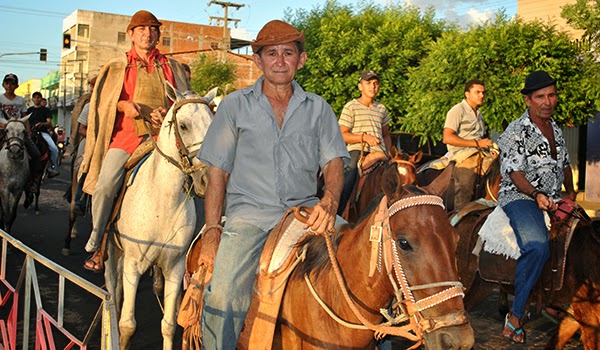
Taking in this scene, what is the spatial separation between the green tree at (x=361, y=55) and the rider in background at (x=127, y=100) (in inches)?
814

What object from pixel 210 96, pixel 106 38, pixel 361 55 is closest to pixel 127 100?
pixel 210 96

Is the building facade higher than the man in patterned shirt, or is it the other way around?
the building facade

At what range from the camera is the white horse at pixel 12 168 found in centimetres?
1240

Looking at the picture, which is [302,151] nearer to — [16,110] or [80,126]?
[80,126]

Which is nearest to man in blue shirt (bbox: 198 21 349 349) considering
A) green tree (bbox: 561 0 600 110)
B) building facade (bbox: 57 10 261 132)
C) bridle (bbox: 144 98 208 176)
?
bridle (bbox: 144 98 208 176)

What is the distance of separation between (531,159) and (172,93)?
11.3 feet

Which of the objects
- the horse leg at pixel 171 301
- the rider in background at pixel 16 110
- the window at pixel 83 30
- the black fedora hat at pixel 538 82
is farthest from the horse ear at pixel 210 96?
the window at pixel 83 30

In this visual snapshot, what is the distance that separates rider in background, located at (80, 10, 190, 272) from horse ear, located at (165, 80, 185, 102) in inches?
19.2

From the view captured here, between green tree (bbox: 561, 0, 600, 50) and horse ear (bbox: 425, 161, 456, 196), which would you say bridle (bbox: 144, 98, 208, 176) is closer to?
horse ear (bbox: 425, 161, 456, 196)

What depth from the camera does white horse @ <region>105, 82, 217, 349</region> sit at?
5906 mm

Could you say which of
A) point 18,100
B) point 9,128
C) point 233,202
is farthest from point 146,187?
point 18,100

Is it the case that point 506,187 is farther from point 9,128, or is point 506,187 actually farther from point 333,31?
point 333,31

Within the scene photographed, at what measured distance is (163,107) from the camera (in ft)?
22.9

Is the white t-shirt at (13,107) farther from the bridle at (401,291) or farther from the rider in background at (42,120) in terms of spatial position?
the bridle at (401,291)
